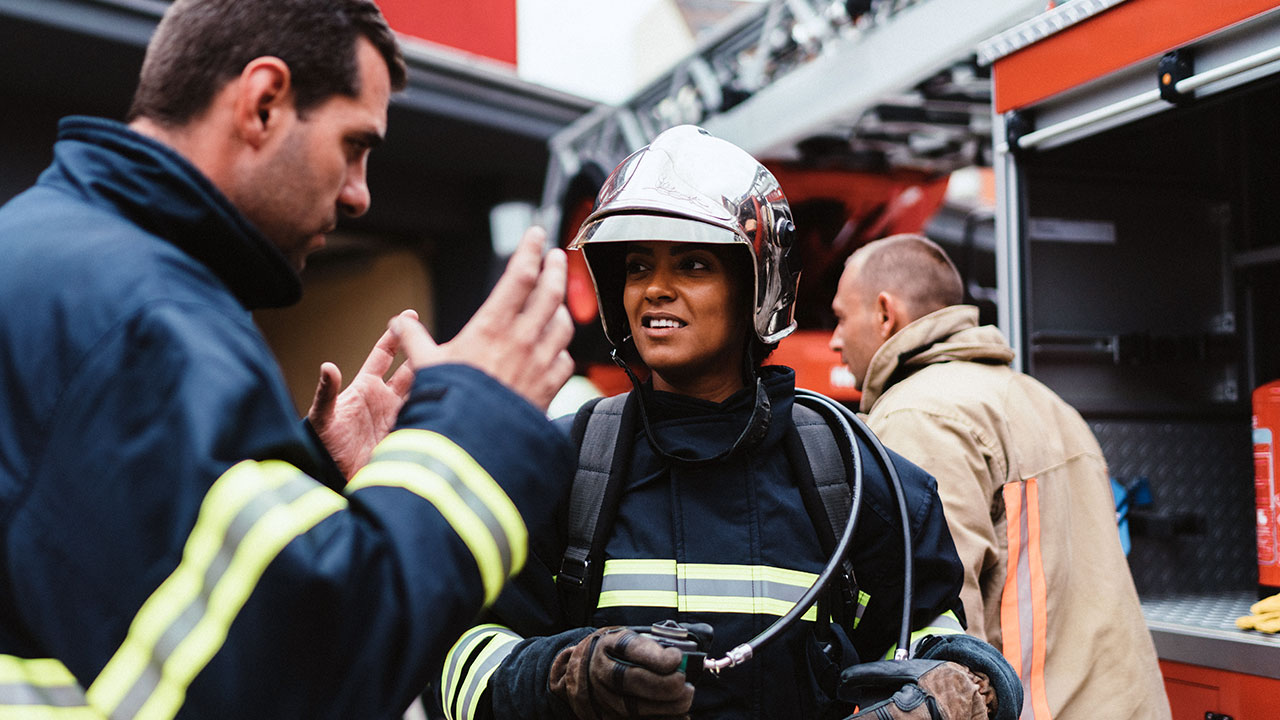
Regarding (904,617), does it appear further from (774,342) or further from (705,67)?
(705,67)

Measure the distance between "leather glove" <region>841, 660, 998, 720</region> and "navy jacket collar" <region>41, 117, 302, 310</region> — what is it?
3.87ft

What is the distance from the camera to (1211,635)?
7.91ft

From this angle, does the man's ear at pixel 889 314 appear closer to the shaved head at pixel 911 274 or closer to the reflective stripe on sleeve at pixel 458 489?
the shaved head at pixel 911 274

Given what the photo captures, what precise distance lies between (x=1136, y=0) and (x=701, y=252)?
4.28 feet

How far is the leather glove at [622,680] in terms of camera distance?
4.39ft

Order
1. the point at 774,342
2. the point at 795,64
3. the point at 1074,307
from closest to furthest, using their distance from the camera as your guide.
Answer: the point at 774,342 < the point at 1074,307 < the point at 795,64

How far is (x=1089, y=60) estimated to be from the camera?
2.42 m

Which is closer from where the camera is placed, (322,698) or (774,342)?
(322,698)

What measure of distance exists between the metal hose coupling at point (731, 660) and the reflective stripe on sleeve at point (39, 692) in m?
0.88

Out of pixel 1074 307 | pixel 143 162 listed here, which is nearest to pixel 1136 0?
pixel 1074 307

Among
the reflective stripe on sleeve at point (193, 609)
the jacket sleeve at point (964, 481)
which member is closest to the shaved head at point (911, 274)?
the jacket sleeve at point (964, 481)

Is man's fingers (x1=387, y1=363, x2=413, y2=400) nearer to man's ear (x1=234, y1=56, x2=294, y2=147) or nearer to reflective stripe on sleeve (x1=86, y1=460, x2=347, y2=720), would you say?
man's ear (x1=234, y1=56, x2=294, y2=147)

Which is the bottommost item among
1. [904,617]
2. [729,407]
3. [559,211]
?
[904,617]

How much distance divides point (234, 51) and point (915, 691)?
1.38 m
